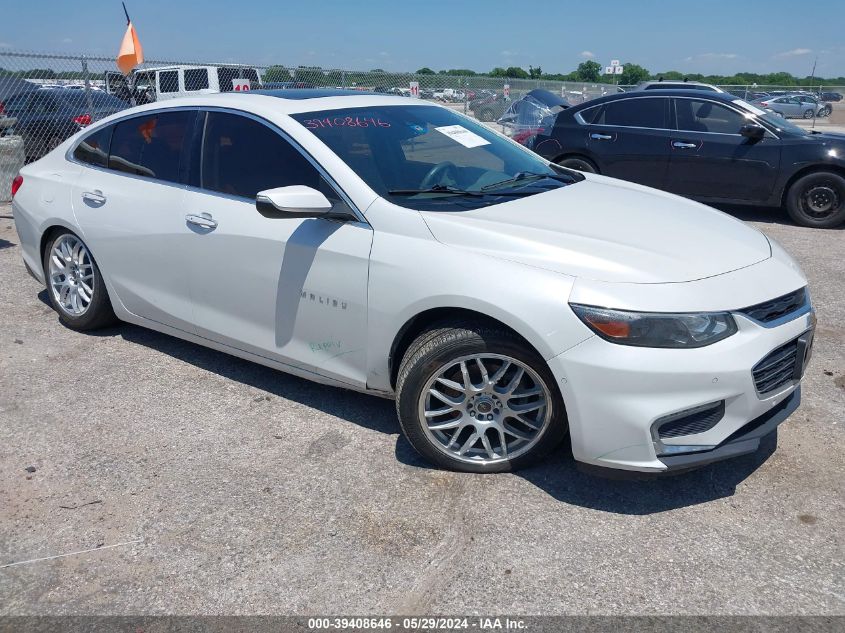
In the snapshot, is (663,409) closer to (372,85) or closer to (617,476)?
(617,476)

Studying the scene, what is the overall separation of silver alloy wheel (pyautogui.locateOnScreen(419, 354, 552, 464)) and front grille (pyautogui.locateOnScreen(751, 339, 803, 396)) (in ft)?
2.74

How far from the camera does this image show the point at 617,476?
9.79 feet

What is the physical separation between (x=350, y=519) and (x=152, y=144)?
2.65 meters

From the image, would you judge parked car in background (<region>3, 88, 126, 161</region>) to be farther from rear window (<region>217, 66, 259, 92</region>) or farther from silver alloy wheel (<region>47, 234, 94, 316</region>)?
silver alloy wheel (<region>47, 234, 94, 316</region>)

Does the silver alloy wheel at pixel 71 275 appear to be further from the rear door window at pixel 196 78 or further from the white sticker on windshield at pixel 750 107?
the rear door window at pixel 196 78

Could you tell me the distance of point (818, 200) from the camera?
8.52m

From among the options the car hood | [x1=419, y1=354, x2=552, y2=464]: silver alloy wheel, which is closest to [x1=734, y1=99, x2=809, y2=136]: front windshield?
the car hood

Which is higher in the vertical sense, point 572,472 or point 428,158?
point 428,158

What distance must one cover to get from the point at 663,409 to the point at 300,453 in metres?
1.72

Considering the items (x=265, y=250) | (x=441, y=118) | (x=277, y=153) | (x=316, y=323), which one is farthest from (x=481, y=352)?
(x=441, y=118)

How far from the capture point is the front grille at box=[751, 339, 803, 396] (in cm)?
293

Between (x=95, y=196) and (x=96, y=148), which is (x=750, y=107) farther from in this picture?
(x=95, y=196)

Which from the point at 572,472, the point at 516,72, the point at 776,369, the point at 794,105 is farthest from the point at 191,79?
the point at 516,72

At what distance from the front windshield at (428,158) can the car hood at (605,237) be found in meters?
0.21
